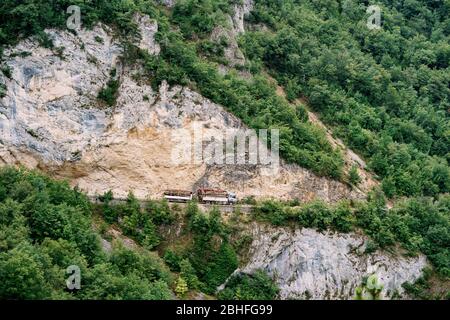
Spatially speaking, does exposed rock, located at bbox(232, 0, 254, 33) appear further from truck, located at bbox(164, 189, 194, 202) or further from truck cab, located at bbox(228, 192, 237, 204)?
truck, located at bbox(164, 189, 194, 202)

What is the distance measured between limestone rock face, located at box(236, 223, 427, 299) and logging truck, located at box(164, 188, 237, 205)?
2.65 m

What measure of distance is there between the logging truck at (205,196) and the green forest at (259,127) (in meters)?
1.27

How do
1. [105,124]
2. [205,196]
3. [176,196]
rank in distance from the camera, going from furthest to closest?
1. [105,124]
2. [205,196]
3. [176,196]

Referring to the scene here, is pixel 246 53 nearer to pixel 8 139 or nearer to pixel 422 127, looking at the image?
pixel 422 127

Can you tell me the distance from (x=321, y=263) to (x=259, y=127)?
1075cm

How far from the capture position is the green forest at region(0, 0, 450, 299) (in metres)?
54.8

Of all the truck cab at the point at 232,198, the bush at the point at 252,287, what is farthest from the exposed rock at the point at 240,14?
the bush at the point at 252,287

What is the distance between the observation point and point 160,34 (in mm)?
65875

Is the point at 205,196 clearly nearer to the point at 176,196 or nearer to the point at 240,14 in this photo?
the point at 176,196

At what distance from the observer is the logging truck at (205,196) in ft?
205

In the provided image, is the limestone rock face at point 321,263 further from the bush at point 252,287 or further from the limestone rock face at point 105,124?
the limestone rock face at point 105,124

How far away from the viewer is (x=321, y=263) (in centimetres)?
6275

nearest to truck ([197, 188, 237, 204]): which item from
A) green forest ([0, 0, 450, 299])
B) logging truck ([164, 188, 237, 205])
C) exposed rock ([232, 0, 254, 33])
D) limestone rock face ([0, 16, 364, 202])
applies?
logging truck ([164, 188, 237, 205])

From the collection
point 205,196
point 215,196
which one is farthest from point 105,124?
point 215,196
